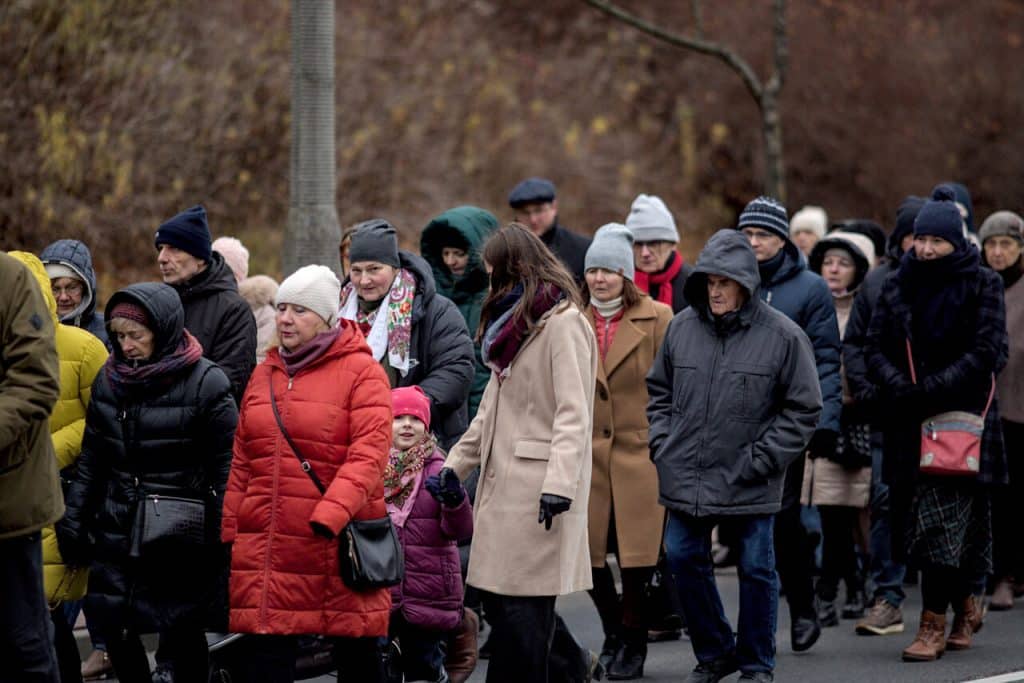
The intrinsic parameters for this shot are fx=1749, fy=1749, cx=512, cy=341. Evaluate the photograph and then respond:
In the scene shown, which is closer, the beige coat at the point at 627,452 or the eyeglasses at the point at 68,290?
the eyeglasses at the point at 68,290

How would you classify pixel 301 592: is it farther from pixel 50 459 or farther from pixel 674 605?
pixel 674 605

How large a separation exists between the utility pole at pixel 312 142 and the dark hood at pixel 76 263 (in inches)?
115

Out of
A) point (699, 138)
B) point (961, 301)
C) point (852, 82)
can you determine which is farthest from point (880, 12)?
point (961, 301)

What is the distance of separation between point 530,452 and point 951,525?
285 centimetres

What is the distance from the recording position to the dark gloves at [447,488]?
6930 mm

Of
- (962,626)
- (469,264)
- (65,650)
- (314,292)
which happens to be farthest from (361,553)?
(962,626)

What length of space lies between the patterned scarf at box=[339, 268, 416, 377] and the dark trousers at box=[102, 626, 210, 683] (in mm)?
1597

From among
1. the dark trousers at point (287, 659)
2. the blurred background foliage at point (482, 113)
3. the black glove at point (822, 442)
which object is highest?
the blurred background foliage at point (482, 113)

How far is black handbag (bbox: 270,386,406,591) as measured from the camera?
640cm

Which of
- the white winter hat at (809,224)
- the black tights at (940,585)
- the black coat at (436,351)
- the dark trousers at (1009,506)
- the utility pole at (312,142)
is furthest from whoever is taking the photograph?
the white winter hat at (809,224)

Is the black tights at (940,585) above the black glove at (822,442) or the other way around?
the other way around

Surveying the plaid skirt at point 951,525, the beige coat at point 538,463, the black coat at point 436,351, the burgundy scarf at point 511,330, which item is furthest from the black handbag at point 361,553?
the plaid skirt at point 951,525

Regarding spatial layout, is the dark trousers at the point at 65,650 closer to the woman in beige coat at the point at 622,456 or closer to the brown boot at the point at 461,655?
the brown boot at the point at 461,655

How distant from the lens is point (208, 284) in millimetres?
8281
